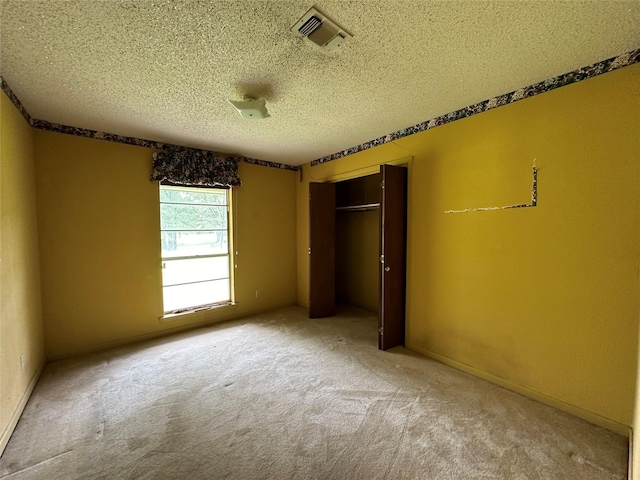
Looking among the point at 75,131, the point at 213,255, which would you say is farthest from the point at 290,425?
the point at 75,131

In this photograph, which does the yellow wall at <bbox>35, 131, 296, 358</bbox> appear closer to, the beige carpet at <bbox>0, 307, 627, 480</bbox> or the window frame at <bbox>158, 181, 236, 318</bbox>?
the window frame at <bbox>158, 181, 236, 318</bbox>

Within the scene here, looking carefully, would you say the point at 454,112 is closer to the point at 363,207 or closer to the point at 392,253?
the point at 392,253

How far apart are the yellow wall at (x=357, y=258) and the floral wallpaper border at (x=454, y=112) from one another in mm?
1244

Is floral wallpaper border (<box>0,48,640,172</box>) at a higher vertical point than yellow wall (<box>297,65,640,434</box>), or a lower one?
higher

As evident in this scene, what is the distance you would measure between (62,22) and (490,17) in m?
2.14

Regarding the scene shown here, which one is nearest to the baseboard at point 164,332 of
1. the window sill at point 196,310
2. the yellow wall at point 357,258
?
the window sill at point 196,310

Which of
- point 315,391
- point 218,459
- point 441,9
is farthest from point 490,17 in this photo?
point 218,459

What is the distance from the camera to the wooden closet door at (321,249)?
3.79 m

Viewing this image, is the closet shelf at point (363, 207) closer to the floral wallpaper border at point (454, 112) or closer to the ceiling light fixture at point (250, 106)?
the floral wallpaper border at point (454, 112)

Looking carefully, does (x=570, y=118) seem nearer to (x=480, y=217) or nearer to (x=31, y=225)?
(x=480, y=217)

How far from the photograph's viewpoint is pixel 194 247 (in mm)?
3578

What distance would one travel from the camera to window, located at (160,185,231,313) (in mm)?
3354

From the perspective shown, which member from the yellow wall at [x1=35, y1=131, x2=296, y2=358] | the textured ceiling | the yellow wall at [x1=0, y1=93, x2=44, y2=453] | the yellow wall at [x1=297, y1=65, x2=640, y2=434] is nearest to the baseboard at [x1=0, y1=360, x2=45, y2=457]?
the yellow wall at [x1=0, y1=93, x2=44, y2=453]

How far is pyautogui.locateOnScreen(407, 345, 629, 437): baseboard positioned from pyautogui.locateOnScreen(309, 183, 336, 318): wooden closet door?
1.69 m
